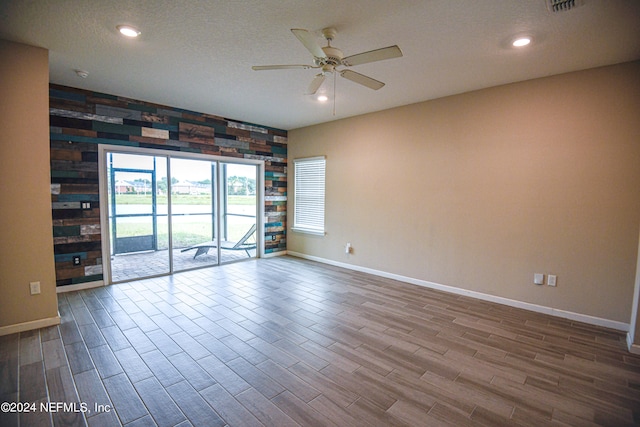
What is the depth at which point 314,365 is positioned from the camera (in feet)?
8.01

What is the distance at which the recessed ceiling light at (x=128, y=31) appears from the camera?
2.54 meters

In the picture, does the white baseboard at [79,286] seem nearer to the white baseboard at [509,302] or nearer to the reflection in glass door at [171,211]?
the reflection in glass door at [171,211]

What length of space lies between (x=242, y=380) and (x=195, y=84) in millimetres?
3655

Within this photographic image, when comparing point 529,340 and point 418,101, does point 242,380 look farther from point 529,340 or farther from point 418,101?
point 418,101

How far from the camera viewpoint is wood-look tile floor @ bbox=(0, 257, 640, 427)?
6.27 ft


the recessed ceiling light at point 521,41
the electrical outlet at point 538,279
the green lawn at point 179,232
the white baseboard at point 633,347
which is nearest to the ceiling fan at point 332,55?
the recessed ceiling light at point 521,41

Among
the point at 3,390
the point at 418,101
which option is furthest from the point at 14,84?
the point at 418,101

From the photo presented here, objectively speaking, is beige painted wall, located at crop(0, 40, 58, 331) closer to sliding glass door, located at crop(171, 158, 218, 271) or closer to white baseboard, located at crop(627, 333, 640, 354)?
sliding glass door, located at crop(171, 158, 218, 271)

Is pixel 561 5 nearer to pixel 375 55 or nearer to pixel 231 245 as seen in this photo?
pixel 375 55

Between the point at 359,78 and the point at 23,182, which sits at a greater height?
the point at 359,78

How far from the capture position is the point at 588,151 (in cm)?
324

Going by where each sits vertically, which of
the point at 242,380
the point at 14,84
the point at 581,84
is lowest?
the point at 242,380

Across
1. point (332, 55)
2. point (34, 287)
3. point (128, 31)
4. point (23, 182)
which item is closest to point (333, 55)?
point (332, 55)

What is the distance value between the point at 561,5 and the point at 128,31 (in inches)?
141
